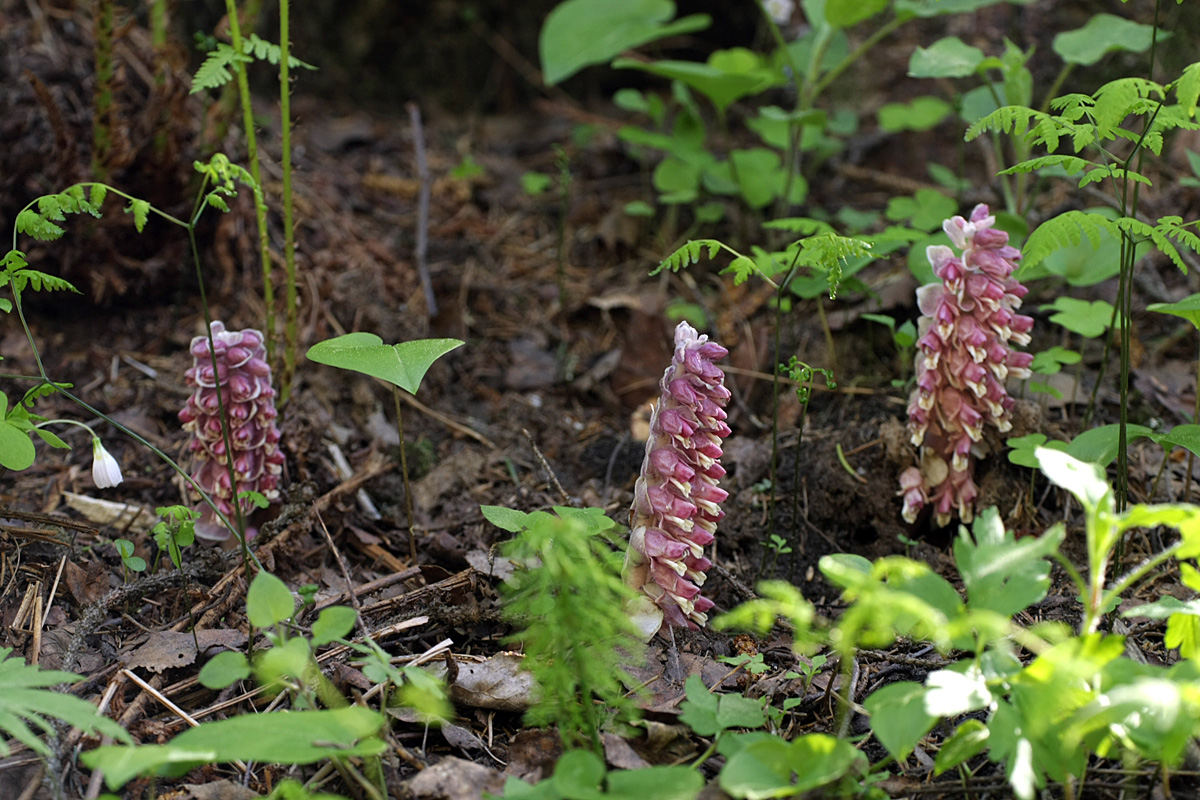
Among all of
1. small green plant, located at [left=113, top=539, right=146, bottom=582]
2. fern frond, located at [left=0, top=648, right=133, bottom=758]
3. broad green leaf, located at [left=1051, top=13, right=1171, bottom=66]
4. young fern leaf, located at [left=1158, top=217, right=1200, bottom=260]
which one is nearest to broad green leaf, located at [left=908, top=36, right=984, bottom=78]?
broad green leaf, located at [left=1051, top=13, right=1171, bottom=66]

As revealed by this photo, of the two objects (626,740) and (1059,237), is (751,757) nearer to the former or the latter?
(626,740)

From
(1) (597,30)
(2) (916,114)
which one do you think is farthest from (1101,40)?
(1) (597,30)

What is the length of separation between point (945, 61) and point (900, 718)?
7.46 feet

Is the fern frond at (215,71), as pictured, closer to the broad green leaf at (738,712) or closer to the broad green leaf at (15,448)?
the broad green leaf at (15,448)

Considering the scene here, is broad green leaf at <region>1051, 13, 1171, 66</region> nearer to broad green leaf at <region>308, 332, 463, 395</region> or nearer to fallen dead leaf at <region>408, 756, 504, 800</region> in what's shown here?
broad green leaf at <region>308, 332, 463, 395</region>

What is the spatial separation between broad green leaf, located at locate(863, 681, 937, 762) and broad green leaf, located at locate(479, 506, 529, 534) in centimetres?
82

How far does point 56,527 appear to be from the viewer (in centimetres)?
235

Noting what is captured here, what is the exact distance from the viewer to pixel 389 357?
1.96m

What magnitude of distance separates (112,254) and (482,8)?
283 cm

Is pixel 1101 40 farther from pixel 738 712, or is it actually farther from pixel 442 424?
pixel 738 712

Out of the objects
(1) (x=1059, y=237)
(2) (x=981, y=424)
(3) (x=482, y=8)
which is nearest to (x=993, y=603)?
(1) (x=1059, y=237)

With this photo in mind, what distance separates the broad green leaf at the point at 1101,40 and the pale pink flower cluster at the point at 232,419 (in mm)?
2696

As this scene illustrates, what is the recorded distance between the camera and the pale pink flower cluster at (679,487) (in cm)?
192

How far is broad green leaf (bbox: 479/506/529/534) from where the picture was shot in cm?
195
